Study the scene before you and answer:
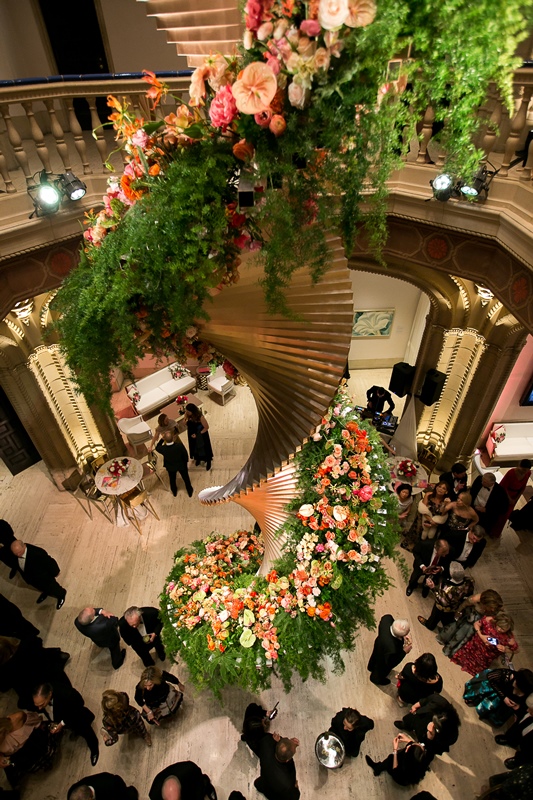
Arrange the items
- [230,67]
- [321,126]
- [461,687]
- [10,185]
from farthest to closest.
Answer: [461,687] < [10,185] < [230,67] < [321,126]

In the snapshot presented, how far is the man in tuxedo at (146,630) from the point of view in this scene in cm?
409

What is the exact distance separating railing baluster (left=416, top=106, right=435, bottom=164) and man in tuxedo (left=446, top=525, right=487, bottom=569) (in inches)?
145

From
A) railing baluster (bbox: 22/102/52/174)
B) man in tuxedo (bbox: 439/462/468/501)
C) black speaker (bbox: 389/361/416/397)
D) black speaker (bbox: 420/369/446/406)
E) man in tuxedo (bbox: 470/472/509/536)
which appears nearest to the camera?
railing baluster (bbox: 22/102/52/174)

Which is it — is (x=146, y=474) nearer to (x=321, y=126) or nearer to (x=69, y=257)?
(x=69, y=257)

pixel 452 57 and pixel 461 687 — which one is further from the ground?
pixel 452 57

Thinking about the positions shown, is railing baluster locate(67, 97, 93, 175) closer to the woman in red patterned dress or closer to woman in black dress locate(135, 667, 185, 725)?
woman in black dress locate(135, 667, 185, 725)

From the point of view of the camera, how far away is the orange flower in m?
1.86

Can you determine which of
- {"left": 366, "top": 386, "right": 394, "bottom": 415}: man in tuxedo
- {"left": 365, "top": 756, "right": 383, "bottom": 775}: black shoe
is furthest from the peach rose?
{"left": 366, "top": 386, "right": 394, "bottom": 415}: man in tuxedo

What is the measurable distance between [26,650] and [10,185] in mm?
4028

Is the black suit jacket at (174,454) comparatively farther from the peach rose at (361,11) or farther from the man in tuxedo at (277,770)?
the peach rose at (361,11)

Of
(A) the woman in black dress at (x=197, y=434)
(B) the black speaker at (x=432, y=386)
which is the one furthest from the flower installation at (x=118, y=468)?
(B) the black speaker at (x=432, y=386)

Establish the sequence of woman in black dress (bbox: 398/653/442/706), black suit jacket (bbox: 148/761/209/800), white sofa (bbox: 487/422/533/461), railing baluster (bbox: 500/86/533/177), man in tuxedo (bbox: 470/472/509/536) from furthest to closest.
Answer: white sofa (bbox: 487/422/533/461) → man in tuxedo (bbox: 470/472/509/536) → woman in black dress (bbox: 398/653/442/706) → railing baluster (bbox: 500/86/533/177) → black suit jacket (bbox: 148/761/209/800)

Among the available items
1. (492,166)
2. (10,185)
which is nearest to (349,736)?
(492,166)

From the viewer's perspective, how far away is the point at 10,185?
3951mm
